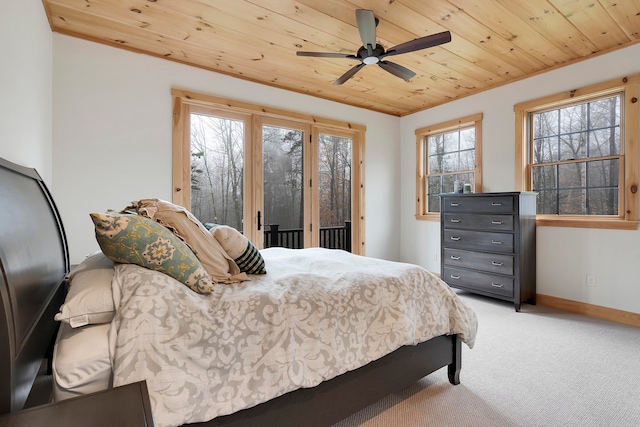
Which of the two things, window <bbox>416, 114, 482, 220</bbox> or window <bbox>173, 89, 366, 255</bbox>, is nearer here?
window <bbox>173, 89, 366, 255</bbox>

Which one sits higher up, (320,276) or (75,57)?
(75,57)

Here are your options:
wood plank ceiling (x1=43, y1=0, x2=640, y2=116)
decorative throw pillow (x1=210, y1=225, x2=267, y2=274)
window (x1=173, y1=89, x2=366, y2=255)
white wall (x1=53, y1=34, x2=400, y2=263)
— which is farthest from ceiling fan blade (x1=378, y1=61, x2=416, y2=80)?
decorative throw pillow (x1=210, y1=225, x2=267, y2=274)

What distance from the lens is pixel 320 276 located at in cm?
174

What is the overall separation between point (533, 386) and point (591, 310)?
77.4 inches

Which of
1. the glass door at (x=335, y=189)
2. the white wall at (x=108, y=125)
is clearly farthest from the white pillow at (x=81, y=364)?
the glass door at (x=335, y=189)

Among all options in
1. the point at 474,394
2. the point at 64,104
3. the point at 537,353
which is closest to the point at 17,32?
the point at 64,104

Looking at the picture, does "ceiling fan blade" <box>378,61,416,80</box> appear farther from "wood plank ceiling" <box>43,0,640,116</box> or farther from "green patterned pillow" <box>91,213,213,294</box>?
"green patterned pillow" <box>91,213,213,294</box>

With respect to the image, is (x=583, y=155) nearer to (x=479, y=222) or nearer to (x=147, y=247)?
(x=479, y=222)

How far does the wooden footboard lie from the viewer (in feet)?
4.21

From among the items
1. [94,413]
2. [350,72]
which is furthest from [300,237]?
[94,413]

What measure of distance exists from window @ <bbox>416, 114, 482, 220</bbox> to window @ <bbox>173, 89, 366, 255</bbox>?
998 mm

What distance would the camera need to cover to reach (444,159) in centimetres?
480

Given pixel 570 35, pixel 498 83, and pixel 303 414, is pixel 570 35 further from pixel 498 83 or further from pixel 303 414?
pixel 303 414

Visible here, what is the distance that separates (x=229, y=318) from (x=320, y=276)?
0.62 m
